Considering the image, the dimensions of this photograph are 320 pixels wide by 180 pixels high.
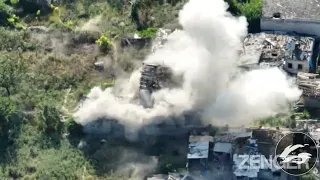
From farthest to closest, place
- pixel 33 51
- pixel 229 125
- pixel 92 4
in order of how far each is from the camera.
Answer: pixel 92 4 < pixel 33 51 < pixel 229 125

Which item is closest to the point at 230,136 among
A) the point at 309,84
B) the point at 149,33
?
the point at 309,84

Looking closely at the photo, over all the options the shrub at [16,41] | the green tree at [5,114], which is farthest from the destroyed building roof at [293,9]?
the green tree at [5,114]

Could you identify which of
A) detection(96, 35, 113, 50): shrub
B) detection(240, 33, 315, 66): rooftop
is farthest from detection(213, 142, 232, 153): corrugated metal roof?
detection(96, 35, 113, 50): shrub

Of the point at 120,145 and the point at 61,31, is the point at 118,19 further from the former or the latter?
the point at 120,145

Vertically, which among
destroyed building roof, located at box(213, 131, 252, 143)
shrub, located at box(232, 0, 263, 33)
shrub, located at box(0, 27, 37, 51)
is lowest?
destroyed building roof, located at box(213, 131, 252, 143)

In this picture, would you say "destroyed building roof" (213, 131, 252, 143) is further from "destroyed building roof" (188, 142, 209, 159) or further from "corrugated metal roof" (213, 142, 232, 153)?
"destroyed building roof" (188, 142, 209, 159)

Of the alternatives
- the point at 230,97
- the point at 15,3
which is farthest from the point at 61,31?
the point at 230,97
